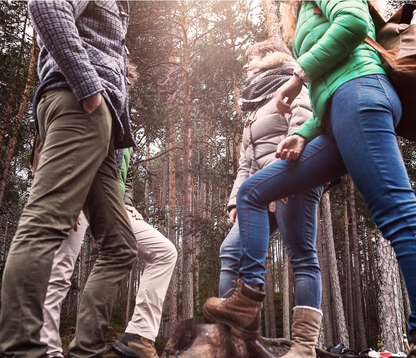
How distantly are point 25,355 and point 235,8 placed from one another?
1407cm

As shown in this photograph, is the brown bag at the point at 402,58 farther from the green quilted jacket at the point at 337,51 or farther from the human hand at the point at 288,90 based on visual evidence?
the human hand at the point at 288,90

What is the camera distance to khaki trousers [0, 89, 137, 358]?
119cm

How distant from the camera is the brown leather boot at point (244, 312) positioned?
1592 millimetres

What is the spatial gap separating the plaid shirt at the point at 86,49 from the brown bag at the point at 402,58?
1.30 meters

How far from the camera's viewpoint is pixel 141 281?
2469mm

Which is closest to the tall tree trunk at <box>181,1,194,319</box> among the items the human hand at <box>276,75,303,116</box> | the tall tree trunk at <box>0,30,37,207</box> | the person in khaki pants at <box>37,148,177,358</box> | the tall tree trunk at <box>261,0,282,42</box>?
the tall tree trunk at <box>261,0,282,42</box>

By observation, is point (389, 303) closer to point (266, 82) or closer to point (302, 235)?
point (302, 235)

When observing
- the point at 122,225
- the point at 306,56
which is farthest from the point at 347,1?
the point at 122,225

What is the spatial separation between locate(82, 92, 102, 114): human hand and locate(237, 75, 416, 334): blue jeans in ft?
2.87

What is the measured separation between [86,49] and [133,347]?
5.92 feet

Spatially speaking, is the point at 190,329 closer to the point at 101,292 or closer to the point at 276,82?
the point at 101,292

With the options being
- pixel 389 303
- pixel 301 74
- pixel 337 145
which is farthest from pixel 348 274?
pixel 301 74

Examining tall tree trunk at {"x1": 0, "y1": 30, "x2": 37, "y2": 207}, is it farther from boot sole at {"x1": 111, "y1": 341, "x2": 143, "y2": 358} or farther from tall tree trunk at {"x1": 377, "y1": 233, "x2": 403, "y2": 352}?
tall tree trunk at {"x1": 377, "y1": 233, "x2": 403, "y2": 352}

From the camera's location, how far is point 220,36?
1336cm
